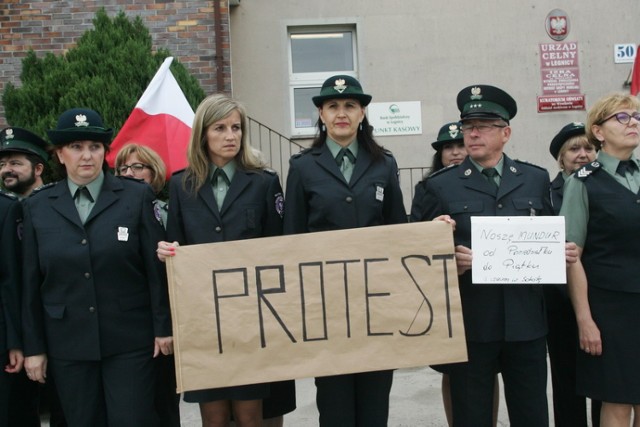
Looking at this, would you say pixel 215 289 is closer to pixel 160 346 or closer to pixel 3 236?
pixel 160 346

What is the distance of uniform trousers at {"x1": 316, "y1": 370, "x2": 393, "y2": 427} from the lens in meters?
3.30

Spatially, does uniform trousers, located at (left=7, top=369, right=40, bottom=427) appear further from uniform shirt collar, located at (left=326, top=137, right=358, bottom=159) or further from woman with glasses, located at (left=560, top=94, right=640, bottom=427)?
woman with glasses, located at (left=560, top=94, right=640, bottom=427)

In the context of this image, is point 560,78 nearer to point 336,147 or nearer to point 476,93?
point 476,93

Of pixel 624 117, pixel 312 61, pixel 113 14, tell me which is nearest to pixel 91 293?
pixel 624 117

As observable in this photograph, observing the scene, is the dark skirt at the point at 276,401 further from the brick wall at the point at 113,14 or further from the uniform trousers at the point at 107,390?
the brick wall at the point at 113,14

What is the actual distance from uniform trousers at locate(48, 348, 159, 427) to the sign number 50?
323 inches

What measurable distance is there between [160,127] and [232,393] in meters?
2.67

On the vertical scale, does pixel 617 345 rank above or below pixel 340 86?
below

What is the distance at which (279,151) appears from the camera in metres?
8.98

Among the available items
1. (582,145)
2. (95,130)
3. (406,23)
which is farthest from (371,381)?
(406,23)

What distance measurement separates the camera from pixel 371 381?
336 centimetres

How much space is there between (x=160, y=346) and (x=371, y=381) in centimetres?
110

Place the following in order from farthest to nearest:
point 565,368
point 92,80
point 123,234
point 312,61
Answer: point 312,61 → point 92,80 → point 565,368 → point 123,234

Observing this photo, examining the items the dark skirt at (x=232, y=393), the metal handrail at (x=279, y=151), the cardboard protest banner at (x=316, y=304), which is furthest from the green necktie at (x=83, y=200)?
the metal handrail at (x=279, y=151)
